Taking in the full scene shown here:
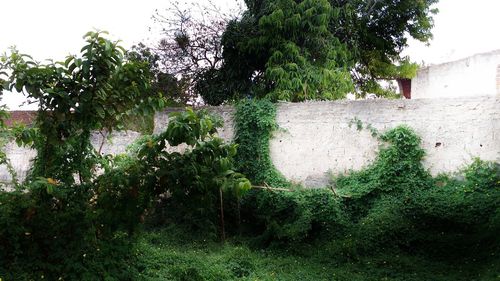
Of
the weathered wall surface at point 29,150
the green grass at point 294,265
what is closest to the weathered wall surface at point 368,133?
the green grass at point 294,265

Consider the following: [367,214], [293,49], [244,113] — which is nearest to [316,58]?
[293,49]

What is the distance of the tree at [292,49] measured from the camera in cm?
858

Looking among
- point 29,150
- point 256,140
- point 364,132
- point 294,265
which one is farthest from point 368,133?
point 29,150

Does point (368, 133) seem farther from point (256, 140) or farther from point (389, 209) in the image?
point (256, 140)

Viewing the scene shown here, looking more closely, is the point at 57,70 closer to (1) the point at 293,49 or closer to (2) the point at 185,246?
(2) the point at 185,246

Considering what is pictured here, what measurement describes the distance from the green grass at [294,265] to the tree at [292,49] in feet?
10.7

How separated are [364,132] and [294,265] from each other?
2.42 metres

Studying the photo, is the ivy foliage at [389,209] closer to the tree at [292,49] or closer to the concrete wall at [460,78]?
→ the tree at [292,49]

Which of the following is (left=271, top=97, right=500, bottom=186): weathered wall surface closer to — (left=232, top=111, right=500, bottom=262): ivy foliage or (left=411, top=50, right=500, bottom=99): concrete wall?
(left=232, top=111, right=500, bottom=262): ivy foliage

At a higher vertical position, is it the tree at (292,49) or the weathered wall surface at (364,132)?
the tree at (292,49)

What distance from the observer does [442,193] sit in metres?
6.28

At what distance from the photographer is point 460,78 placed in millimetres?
10141

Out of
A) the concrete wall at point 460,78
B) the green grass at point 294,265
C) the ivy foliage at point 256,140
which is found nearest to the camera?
the green grass at point 294,265

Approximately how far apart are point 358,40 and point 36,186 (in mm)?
8996
